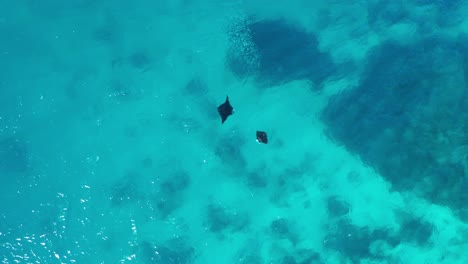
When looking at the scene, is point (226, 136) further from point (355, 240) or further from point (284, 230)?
point (355, 240)

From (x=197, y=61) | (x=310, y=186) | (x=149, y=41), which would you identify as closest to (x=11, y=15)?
(x=149, y=41)

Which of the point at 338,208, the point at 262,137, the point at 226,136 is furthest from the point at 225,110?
the point at 338,208

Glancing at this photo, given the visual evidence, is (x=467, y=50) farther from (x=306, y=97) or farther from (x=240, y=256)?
(x=240, y=256)

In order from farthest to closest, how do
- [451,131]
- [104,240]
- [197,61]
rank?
[197,61], [451,131], [104,240]

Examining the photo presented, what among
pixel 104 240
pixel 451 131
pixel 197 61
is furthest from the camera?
pixel 197 61

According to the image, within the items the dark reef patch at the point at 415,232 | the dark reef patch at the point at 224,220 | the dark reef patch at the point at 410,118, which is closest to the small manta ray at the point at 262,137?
the dark reef patch at the point at 410,118

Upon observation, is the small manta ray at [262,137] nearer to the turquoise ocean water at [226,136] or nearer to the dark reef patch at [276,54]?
the turquoise ocean water at [226,136]

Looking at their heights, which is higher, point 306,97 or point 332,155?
point 306,97
